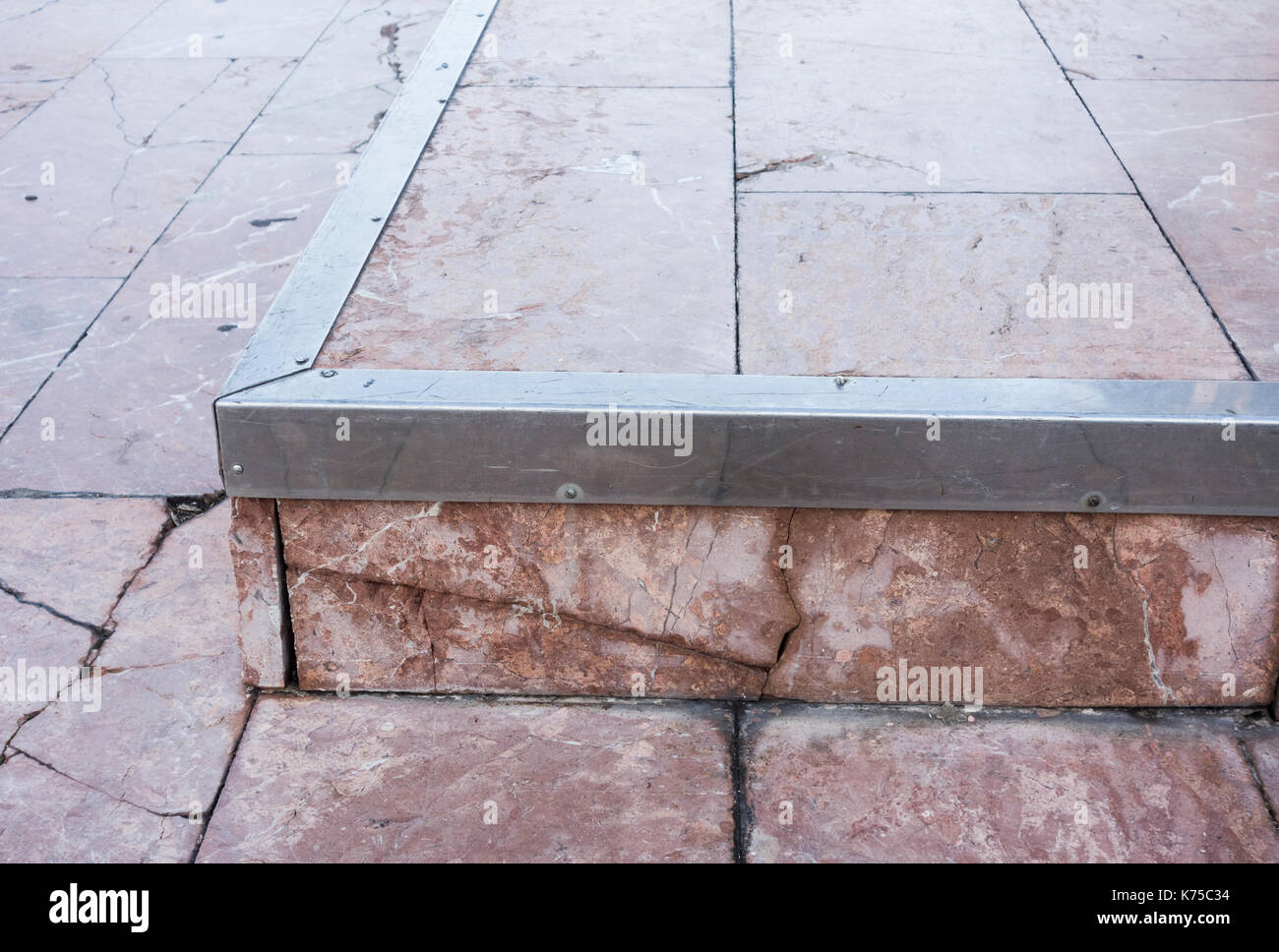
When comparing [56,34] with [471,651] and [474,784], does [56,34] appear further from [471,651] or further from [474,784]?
[474,784]

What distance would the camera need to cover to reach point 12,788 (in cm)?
200

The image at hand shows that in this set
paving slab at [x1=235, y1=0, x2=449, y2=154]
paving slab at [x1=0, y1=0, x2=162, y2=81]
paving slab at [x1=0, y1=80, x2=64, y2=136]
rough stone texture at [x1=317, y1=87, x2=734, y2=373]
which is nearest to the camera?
rough stone texture at [x1=317, y1=87, x2=734, y2=373]

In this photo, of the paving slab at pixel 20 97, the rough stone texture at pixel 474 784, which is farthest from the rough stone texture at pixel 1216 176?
the paving slab at pixel 20 97

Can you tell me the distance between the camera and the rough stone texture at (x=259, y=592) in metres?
2.04

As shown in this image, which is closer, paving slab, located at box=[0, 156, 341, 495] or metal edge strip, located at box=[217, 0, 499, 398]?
metal edge strip, located at box=[217, 0, 499, 398]

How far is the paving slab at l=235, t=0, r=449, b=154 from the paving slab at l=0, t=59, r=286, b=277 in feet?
0.36

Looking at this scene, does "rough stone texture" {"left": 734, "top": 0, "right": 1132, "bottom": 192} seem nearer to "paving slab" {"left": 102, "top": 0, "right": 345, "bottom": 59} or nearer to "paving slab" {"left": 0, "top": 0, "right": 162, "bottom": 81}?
"paving slab" {"left": 102, "top": 0, "right": 345, "bottom": 59}

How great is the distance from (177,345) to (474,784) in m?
1.84

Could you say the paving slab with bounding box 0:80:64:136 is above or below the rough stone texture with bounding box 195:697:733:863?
above

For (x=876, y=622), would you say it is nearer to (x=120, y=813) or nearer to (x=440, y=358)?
(x=440, y=358)

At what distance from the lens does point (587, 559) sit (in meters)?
2.07

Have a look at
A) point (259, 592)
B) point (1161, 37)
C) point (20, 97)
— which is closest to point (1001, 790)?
point (259, 592)

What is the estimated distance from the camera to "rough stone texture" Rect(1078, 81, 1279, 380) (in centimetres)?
225

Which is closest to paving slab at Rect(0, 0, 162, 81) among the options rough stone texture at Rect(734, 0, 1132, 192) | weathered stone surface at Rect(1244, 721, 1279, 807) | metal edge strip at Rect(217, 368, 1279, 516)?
rough stone texture at Rect(734, 0, 1132, 192)
